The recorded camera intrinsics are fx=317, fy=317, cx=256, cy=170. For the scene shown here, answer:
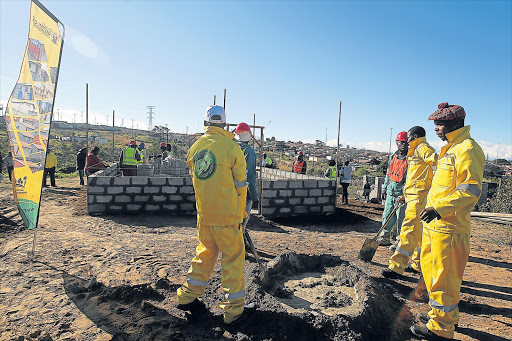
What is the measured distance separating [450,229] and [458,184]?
36cm

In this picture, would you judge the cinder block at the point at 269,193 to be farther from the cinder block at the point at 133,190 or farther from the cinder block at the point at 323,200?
the cinder block at the point at 133,190

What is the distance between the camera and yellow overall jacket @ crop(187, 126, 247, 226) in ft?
8.52

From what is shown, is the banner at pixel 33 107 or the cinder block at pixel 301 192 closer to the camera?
the banner at pixel 33 107

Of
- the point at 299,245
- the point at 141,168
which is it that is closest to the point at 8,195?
the point at 141,168

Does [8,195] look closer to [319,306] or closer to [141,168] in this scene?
[141,168]

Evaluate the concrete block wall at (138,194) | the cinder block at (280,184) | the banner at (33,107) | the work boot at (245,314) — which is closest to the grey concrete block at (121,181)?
the concrete block wall at (138,194)

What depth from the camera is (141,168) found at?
9758mm

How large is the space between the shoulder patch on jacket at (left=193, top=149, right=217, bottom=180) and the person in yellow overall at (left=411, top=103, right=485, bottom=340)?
1742mm

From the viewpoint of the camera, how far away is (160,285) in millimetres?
3453

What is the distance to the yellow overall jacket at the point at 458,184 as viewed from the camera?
2424 millimetres

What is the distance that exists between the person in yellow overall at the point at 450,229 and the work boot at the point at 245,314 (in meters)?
1.39

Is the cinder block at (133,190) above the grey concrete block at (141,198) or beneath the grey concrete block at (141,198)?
above

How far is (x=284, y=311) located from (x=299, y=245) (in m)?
2.68

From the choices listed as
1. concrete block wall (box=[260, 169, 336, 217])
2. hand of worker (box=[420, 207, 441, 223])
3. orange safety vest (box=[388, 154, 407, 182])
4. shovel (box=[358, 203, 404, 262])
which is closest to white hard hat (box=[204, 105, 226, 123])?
hand of worker (box=[420, 207, 441, 223])
